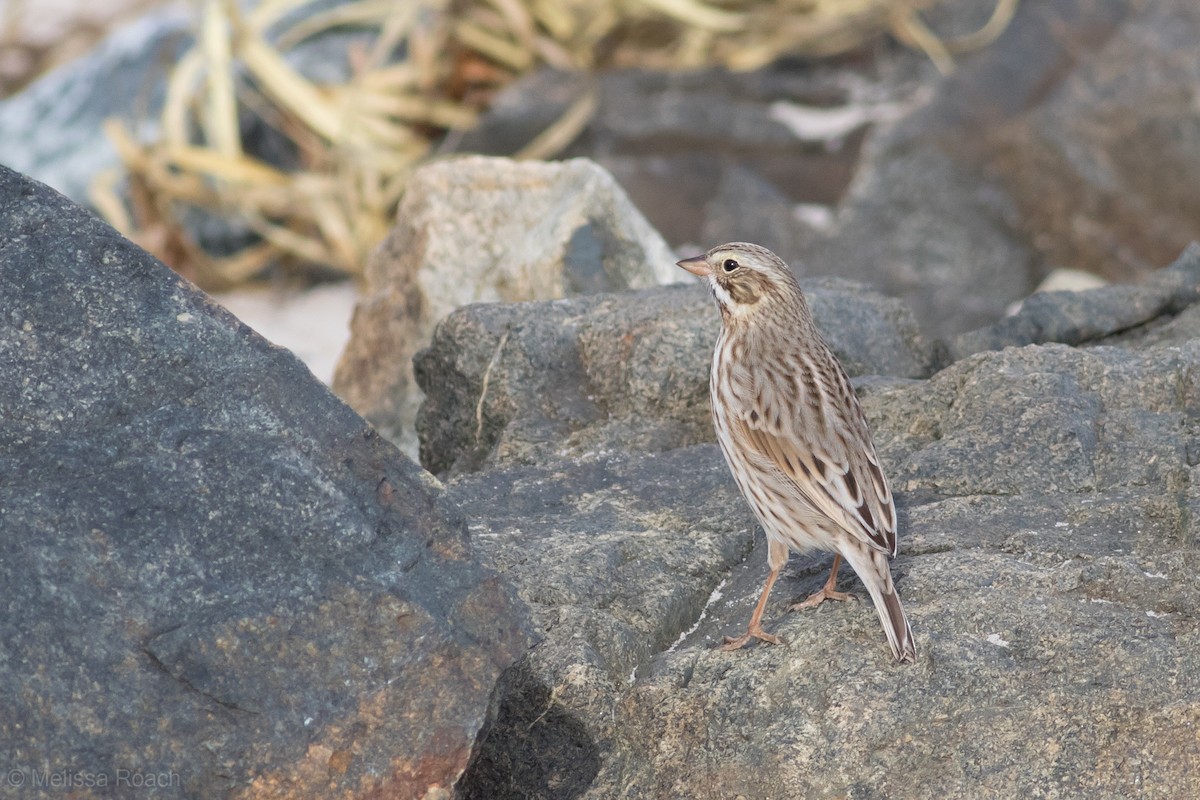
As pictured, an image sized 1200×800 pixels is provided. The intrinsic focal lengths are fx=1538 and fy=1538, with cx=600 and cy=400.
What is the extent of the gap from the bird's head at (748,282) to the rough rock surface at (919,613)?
0.51 meters

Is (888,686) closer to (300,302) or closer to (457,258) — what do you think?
(457,258)

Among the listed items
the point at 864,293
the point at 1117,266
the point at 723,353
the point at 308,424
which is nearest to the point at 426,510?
the point at 308,424

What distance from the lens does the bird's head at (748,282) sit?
203 inches


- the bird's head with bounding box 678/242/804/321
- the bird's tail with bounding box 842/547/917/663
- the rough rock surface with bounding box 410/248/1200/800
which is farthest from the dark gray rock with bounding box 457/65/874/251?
the bird's tail with bounding box 842/547/917/663

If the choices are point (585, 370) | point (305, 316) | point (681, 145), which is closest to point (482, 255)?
point (585, 370)

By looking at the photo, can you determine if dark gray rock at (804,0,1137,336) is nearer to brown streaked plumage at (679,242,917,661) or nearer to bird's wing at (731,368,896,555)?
brown streaked plumage at (679,242,917,661)

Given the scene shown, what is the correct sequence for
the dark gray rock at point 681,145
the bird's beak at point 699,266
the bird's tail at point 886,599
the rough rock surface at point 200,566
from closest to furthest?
the rough rock surface at point 200,566 → the bird's tail at point 886,599 → the bird's beak at point 699,266 → the dark gray rock at point 681,145

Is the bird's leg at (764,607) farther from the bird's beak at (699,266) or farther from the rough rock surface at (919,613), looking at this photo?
the bird's beak at (699,266)

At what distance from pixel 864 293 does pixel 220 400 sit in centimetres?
338

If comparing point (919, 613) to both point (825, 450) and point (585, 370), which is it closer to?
point (825, 450)

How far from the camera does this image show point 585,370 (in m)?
5.78

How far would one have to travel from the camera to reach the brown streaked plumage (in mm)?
4246

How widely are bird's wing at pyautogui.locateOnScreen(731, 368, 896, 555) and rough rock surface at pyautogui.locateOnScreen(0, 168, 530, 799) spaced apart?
1110 mm

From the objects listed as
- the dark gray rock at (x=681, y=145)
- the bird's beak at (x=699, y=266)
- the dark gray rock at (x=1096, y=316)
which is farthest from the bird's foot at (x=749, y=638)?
the dark gray rock at (x=681, y=145)
